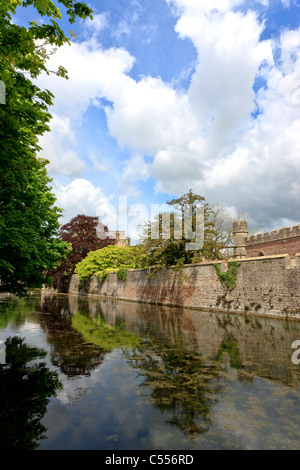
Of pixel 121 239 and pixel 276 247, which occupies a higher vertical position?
pixel 121 239

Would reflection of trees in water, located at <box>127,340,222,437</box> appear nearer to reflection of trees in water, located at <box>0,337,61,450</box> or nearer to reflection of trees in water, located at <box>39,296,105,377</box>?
reflection of trees in water, located at <box>39,296,105,377</box>

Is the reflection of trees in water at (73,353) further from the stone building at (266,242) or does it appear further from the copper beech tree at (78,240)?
the copper beech tree at (78,240)

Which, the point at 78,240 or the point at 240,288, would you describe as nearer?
the point at 240,288

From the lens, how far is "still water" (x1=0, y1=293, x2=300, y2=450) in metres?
3.37

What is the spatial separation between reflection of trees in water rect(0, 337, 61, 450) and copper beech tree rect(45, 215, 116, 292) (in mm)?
38970

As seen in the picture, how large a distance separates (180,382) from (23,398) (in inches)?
110

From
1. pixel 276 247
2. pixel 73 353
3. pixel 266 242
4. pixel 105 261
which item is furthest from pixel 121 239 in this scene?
pixel 73 353

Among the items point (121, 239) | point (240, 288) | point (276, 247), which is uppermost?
point (121, 239)

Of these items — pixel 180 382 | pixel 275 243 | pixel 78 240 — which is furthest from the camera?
pixel 78 240

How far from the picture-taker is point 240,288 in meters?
16.5

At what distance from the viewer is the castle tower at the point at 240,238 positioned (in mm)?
30755

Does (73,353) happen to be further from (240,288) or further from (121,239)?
(121,239)

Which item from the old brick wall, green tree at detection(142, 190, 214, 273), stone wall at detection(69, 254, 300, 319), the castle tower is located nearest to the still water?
stone wall at detection(69, 254, 300, 319)
